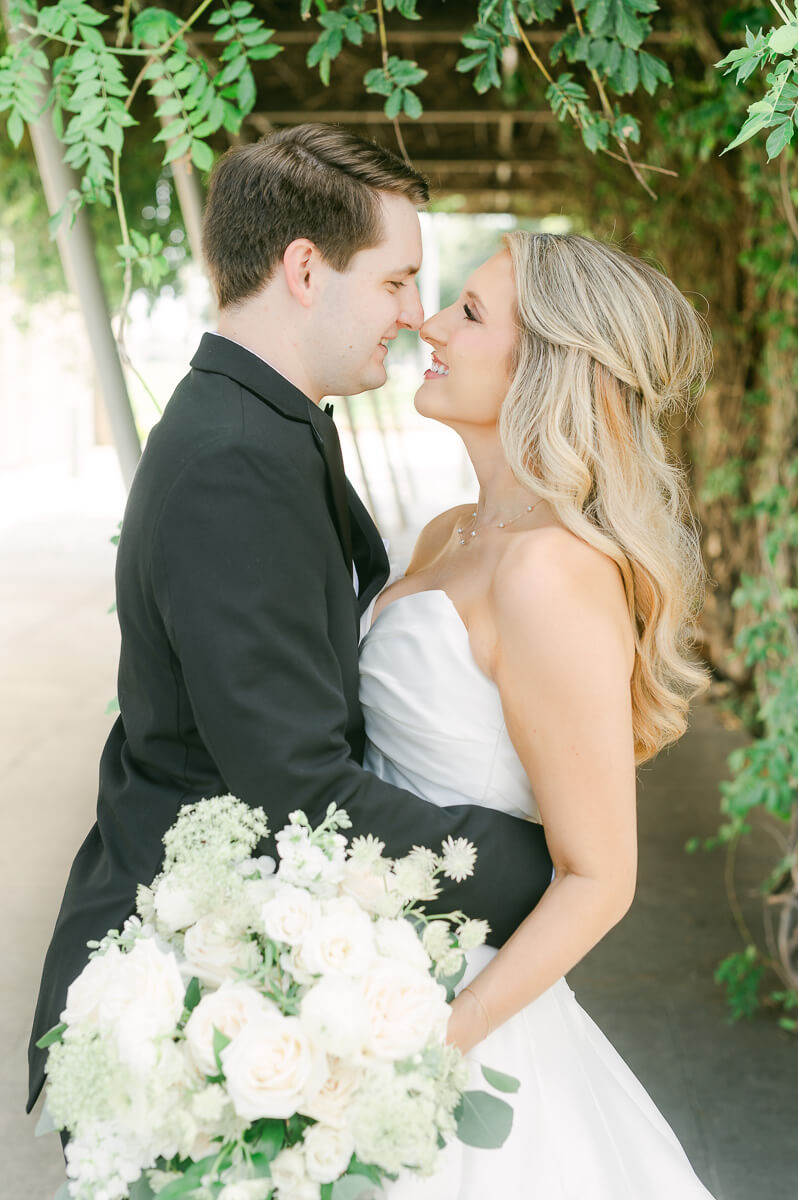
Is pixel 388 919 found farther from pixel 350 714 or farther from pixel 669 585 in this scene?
pixel 669 585

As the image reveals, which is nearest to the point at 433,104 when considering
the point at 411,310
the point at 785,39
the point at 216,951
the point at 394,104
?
the point at 394,104

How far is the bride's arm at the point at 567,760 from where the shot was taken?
151cm

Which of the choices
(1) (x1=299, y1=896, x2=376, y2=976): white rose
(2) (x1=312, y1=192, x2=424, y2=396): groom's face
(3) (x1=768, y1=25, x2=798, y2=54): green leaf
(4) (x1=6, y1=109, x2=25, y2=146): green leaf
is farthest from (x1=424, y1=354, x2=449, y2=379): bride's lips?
(1) (x1=299, y1=896, x2=376, y2=976): white rose

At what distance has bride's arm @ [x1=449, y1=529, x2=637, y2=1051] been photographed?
1509 mm

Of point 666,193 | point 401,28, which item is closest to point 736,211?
point 666,193

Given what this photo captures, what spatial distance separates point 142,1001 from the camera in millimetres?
1132

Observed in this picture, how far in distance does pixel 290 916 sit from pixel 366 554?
98cm

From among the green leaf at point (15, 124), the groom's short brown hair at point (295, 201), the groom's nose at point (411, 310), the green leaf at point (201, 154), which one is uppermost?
the green leaf at point (15, 124)

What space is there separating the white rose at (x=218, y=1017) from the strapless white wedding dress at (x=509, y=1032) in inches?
20.9

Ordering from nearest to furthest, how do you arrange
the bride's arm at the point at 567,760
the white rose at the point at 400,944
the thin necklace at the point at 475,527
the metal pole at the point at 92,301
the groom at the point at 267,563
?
the white rose at the point at 400,944, the groom at the point at 267,563, the bride's arm at the point at 567,760, the thin necklace at the point at 475,527, the metal pole at the point at 92,301

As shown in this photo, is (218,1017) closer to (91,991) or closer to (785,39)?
(91,991)

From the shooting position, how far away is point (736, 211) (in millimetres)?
5773

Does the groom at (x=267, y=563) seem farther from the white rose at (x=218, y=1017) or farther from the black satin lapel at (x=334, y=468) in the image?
the white rose at (x=218, y=1017)

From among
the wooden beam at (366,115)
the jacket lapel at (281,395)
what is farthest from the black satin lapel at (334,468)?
the wooden beam at (366,115)
